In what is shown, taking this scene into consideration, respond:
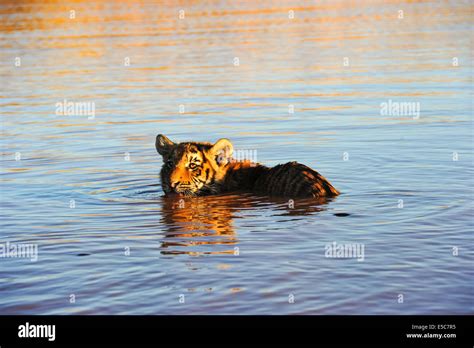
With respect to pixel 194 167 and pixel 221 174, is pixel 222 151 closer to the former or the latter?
pixel 221 174

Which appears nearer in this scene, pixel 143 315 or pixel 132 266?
pixel 143 315

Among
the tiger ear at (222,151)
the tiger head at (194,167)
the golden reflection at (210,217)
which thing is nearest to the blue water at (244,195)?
the golden reflection at (210,217)

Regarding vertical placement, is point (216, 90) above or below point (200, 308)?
above

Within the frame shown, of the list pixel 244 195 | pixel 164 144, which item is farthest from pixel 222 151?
pixel 164 144

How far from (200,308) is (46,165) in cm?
840

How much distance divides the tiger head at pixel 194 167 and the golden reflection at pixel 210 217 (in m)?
0.18

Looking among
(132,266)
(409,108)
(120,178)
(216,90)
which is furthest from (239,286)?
(216,90)

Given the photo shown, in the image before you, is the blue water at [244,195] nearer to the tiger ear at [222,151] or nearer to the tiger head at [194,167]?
the tiger head at [194,167]

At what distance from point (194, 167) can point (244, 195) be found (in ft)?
2.38

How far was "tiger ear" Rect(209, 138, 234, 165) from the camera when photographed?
13242 mm

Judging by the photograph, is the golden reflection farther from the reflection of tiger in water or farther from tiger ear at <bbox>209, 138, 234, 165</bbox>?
tiger ear at <bbox>209, 138, 234, 165</bbox>

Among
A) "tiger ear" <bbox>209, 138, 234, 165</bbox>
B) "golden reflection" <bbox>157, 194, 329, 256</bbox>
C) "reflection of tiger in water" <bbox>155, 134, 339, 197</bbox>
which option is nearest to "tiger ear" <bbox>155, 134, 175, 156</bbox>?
"reflection of tiger in water" <bbox>155, 134, 339, 197</bbox>

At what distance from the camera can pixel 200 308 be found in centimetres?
820

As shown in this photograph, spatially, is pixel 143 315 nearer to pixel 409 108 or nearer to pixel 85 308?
pixel 85 308
